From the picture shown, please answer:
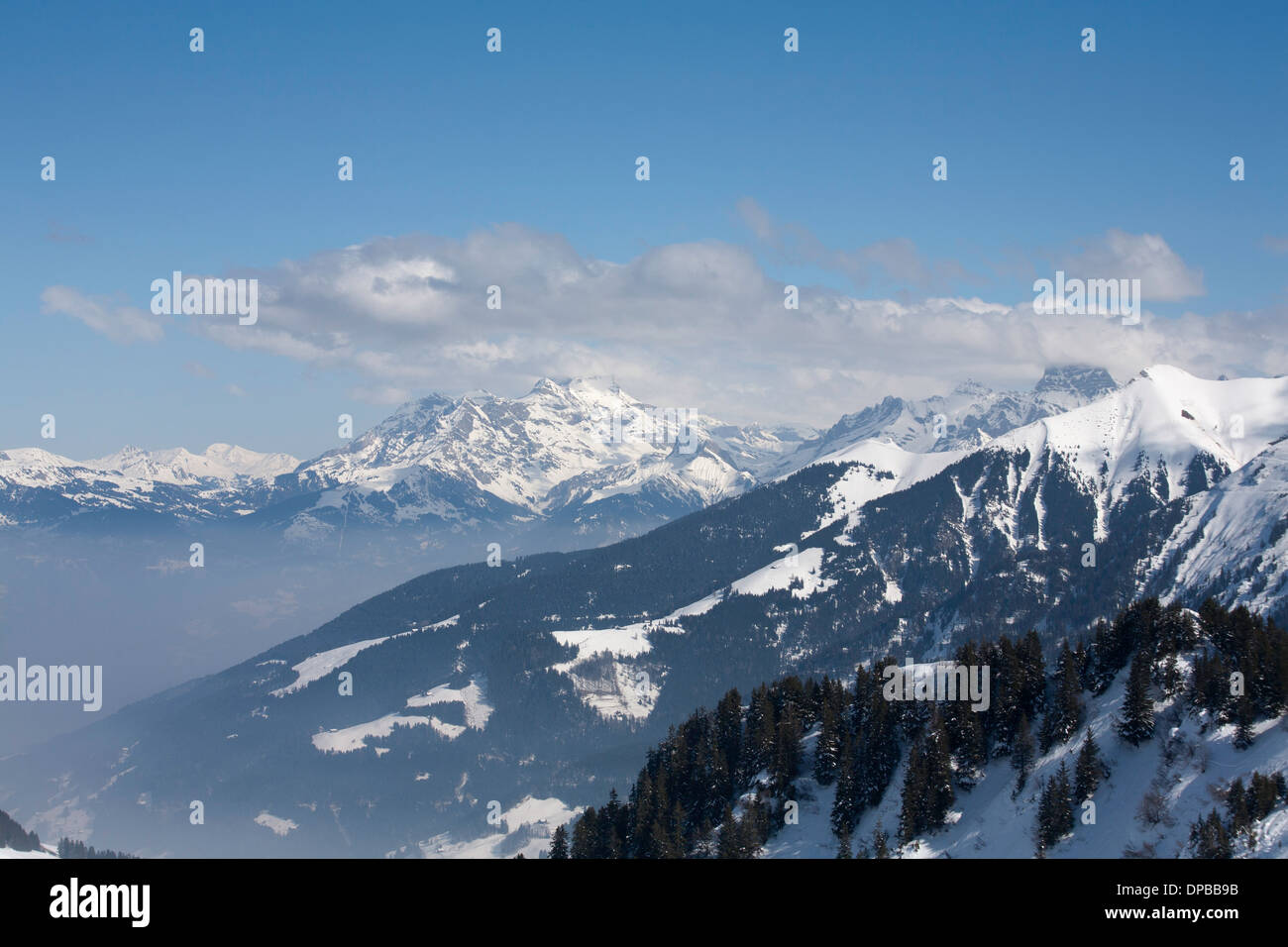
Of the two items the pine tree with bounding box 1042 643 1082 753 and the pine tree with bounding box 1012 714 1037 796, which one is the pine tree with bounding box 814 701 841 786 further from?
the pine tree with bounding box 1042 643 1082 753

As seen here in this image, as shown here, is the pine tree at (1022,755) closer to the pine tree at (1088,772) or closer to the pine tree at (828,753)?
the pine tree at (1088,772)

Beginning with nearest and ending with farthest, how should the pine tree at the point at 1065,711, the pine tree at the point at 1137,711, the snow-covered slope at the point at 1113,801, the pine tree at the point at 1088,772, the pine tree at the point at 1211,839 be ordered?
the pine tree at the point at 1211,839 → the snow-covered slope at the point at 1113,801 → the pine tree at the point at 1088,772 → the pine tree at the point at 1137,711 → the pine tree at the point at 1065,711

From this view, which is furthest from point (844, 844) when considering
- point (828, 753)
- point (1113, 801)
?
point (1113, 801)

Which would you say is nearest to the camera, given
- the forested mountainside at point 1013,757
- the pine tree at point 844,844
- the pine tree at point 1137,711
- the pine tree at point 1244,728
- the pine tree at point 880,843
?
the forested mountainside at point 1013,757

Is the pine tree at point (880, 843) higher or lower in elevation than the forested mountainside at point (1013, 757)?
lower

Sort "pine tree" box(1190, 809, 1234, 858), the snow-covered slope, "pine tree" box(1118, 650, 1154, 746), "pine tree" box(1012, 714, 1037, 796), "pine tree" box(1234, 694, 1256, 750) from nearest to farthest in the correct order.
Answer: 1. "pine tree" box(1190, 809, 1234, 858)
2. the snow-covered slope
3. "pine tree" box(1234, 694, 1256, 750)
4. "pine tree" box(1118, 650, 1154, 746)
5. "pine tree" box(1012, 714, 1037, 796)

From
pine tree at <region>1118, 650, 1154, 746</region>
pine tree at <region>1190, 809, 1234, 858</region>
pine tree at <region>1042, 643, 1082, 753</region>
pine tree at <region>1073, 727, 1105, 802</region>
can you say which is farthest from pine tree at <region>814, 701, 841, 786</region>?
pine tree at <region>1190, 809, 1234, 858</region>

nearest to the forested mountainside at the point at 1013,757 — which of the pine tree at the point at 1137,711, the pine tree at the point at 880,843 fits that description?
the pine tree at the point at 1137,711
